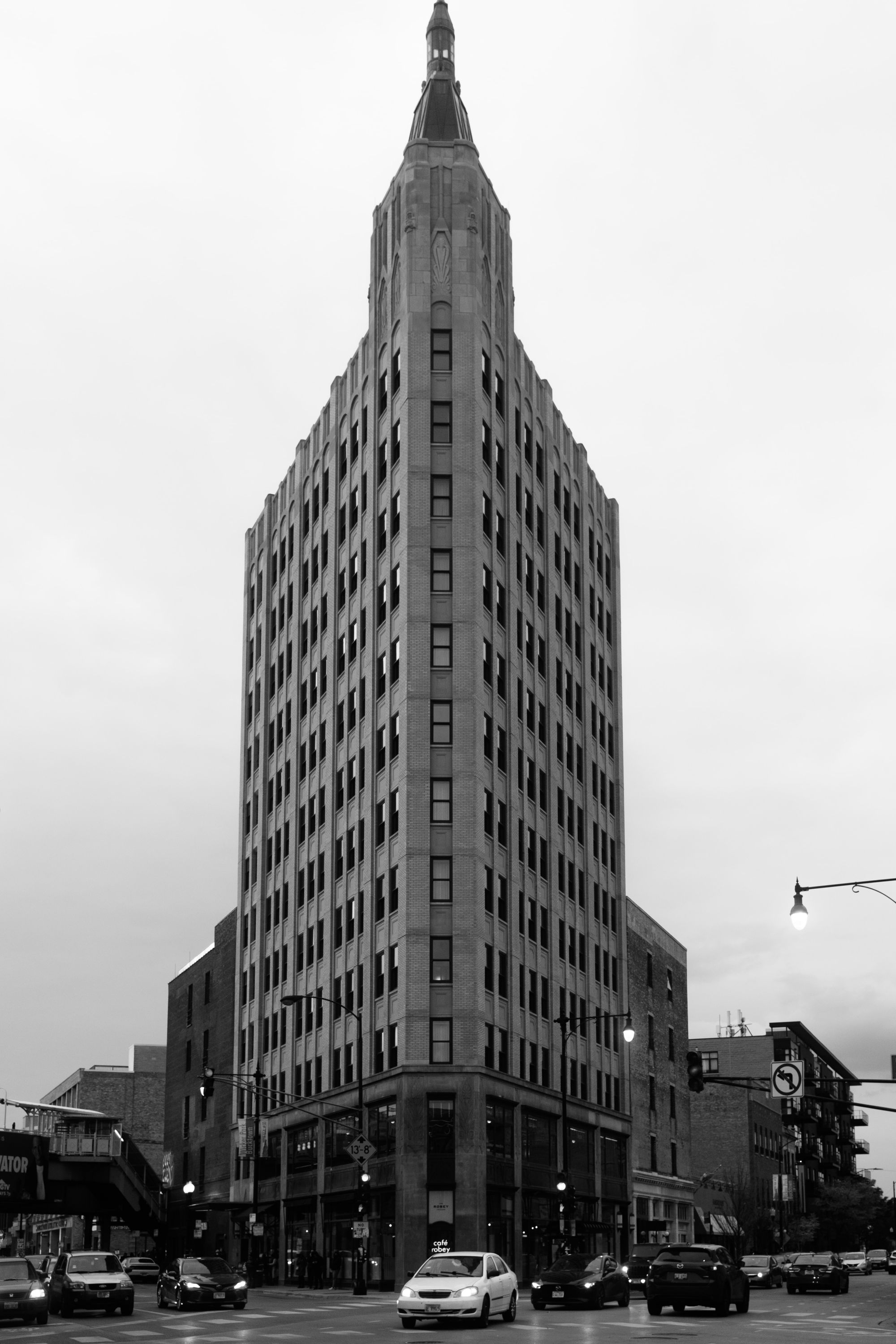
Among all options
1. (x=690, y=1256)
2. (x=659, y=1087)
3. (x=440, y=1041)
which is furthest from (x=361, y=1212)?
(x=659, y=1087)

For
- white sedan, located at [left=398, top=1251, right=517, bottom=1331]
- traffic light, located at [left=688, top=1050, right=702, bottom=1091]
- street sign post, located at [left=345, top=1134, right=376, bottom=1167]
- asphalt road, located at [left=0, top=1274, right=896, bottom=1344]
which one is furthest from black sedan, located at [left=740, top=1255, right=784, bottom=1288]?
white sedan, located at [left=398, top=1251, right=517, bottom=1331]

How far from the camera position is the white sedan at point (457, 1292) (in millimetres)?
33219

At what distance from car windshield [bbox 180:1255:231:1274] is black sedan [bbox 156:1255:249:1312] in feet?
0.05

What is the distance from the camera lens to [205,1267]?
48250mm

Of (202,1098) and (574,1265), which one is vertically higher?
(202,1098)

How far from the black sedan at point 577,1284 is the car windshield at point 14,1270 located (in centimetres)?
1549

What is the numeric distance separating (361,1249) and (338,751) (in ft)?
91.6

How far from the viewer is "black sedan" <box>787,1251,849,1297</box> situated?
61.9 meters

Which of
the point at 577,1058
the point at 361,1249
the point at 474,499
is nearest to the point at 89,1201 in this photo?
the point at 577,1058

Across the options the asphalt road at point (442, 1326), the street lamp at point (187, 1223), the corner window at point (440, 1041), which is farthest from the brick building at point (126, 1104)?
the asphalt road at point (442, 1326)

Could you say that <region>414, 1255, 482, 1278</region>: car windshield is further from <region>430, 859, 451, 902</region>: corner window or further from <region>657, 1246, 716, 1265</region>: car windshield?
<region>430, 859, 451, 902</region>: corner window

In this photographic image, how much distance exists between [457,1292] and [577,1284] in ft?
43.4

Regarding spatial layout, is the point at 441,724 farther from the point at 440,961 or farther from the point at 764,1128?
the point at 764,1128

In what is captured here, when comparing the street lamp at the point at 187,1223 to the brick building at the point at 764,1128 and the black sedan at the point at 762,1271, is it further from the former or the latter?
the black sedan at the point at 762,1271
